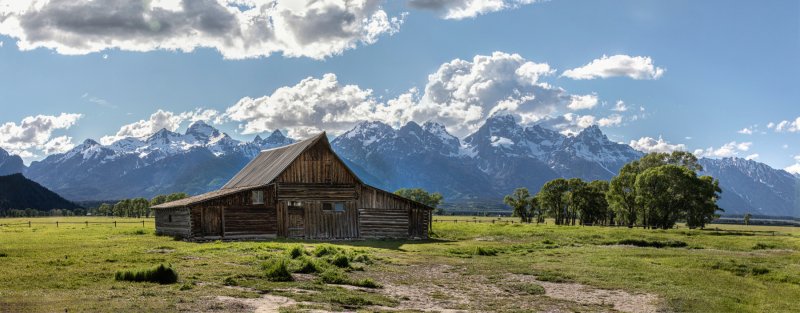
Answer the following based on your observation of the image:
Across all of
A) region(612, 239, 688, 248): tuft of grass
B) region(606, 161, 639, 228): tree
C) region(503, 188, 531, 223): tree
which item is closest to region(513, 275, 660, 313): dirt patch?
region(612, 239, 688, 248): tuft of grass

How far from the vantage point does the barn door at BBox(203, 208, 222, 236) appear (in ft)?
175

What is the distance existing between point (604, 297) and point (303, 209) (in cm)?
3807

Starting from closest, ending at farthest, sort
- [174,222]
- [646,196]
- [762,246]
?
[762,246] → [174,222] → [646,196]

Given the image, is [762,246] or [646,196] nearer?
[762,246]

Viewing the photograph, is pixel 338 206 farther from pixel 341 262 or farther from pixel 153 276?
pixel 153 276

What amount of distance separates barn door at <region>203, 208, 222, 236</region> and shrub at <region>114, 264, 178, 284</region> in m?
32.3

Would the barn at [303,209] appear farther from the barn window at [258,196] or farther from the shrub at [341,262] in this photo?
the shrub at [341,262]

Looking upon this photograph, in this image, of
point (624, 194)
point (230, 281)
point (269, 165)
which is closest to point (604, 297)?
point (230, 281)

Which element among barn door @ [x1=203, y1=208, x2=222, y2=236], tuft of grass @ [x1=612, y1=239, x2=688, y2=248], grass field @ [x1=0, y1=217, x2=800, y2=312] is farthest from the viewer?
barn door @ [x1=203, y1=208, x2=222, y2=236]

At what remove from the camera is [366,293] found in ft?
70.3

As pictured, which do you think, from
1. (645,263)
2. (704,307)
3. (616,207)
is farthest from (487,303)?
(616,207)

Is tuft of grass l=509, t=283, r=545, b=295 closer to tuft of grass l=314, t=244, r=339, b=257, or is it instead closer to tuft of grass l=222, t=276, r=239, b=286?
tuft of grass l=222, t=276, r=239, b=286

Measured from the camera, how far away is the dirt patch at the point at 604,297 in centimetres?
2092

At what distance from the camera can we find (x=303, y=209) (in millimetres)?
57344
